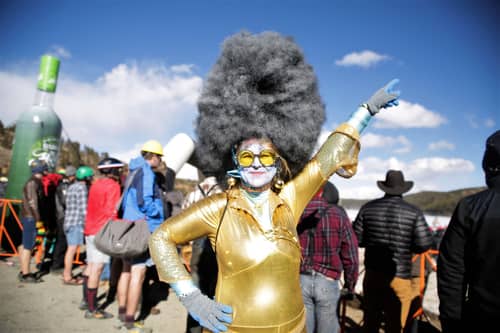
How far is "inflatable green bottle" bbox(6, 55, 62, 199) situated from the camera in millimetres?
7645

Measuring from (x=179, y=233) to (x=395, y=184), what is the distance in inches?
112

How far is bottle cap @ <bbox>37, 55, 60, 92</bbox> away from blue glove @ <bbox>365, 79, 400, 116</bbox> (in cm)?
884

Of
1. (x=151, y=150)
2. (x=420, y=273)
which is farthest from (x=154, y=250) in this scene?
(x=420, y=273)

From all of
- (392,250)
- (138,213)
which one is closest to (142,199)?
(138,213)

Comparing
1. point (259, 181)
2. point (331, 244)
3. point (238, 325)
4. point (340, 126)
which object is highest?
point (340, 126)

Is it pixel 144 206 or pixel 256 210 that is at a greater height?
pixel 256 210

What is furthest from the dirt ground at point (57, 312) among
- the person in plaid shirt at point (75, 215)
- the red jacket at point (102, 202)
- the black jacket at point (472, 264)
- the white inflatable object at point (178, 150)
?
the white inflatable object at point (178, 150)

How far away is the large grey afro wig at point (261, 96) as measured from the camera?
2.15m

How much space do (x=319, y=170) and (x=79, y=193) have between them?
4.50 m

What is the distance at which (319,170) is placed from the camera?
2.02m

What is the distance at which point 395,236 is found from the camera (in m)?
3.43

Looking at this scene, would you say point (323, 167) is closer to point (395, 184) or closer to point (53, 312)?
point (395, 184)

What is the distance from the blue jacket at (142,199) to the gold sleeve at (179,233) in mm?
1751

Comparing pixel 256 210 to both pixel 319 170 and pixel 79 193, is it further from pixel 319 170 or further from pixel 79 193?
pixel 79 193
